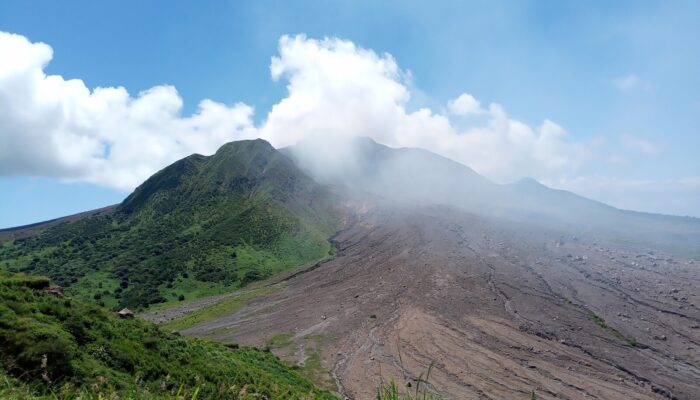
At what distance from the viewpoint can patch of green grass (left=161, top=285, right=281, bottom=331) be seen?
144 ft

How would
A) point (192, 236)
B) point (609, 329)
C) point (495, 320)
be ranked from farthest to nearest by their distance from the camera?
point (192, 236), point (495, 320), point (609, 329)

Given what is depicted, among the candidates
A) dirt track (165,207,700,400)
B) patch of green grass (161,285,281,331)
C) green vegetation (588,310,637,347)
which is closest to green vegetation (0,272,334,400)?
dirt track (165,207,700,400)

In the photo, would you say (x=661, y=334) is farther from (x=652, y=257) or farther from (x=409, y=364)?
(x=652, y=257)

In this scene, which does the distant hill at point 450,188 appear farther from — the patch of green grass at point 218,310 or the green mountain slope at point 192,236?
the patch of green grass at point 218,310

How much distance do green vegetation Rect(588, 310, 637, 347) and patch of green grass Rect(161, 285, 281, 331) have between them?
122ft

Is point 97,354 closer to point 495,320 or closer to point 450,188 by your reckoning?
point 495,320

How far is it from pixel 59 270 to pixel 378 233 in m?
57.7

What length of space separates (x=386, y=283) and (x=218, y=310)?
20785mm

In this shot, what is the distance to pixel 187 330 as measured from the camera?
134 feet

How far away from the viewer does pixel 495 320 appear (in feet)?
125

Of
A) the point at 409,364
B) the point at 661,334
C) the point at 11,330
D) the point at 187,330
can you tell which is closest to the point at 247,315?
the point at 187,330

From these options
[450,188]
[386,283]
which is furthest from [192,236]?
[450,188]

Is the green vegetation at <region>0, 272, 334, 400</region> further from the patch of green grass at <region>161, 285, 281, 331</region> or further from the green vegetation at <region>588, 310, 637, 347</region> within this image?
the green vegetation at <region>588, 310, 637, 347</region>

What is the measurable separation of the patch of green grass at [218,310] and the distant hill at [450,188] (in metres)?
57.6
